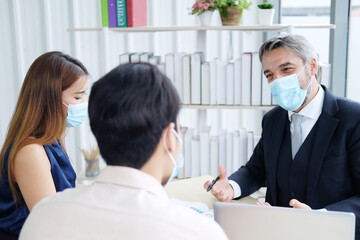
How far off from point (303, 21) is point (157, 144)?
271 cm

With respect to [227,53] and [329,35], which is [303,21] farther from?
[227,53]

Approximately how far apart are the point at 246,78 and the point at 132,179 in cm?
177

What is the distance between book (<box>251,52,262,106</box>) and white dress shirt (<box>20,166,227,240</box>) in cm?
174

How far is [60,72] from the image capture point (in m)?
1.64

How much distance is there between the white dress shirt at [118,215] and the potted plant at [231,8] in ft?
5.91

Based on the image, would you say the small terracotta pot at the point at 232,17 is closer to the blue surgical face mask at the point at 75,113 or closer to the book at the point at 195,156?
the book at the point at 195,156

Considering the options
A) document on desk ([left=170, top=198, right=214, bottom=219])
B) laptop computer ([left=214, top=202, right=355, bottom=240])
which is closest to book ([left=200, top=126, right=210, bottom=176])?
document on desk ([left=170, top=198, right=214, bottom=219])

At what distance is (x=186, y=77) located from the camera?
2.55m

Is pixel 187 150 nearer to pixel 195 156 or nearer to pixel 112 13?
pixel 195 156

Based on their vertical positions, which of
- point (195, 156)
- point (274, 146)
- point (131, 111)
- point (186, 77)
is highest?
point (131, 111)

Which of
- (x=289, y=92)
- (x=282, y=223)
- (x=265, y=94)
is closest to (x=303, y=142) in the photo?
(x=289, y=92)

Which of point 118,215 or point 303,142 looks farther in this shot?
point 303,142

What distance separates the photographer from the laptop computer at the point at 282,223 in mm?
1072

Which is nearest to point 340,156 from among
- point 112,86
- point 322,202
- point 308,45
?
point 322,202
